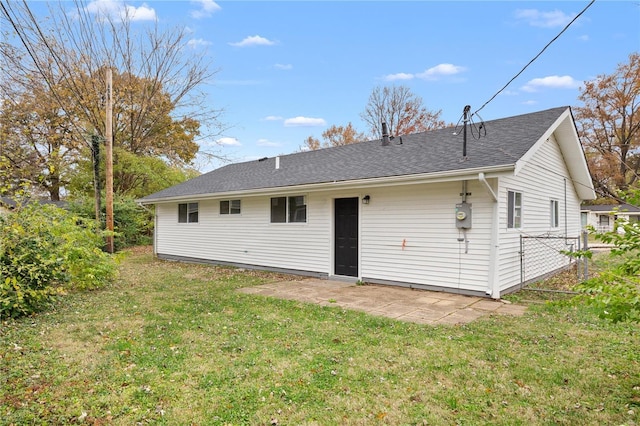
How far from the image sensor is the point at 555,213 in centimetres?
1009

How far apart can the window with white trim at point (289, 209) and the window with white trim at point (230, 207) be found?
1.57 m

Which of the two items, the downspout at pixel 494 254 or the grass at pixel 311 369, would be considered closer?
the grass at pixel 311 369

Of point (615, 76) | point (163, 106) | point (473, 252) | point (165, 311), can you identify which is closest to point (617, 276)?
point (473, 252)

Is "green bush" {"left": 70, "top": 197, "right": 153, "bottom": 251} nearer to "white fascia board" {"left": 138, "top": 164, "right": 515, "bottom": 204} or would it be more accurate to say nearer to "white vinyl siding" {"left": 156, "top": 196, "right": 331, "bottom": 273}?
"white vinyl siding" {"left": 156, "top": 196, "right": 331, "bottom": 273}

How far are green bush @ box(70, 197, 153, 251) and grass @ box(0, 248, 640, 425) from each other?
1283 cm

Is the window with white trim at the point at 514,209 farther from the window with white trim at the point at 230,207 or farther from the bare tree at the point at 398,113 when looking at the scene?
the bare tree at the point at 398,113

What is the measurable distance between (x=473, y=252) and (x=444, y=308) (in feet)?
4.96

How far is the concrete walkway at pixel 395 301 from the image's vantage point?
5555mm

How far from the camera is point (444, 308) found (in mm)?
5934

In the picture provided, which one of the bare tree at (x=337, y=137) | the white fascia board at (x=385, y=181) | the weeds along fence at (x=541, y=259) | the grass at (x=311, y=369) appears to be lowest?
the grass at (x=311, y=369)

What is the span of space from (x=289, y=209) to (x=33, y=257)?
226 inches

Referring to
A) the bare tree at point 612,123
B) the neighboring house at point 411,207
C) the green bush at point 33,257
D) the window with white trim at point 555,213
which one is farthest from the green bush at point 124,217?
the bare tree at point 612,123

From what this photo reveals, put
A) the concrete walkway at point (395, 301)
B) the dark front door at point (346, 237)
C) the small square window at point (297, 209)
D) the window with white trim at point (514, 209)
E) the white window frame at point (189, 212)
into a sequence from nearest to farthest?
the concrete walkway at point (395, 301) < the window with white trim at point (514, 209) < the dark front door at point (346, 237) < the small square window at point (297, 209) < the white window frame at point (189, 212)

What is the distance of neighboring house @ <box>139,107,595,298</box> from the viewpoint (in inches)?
269
